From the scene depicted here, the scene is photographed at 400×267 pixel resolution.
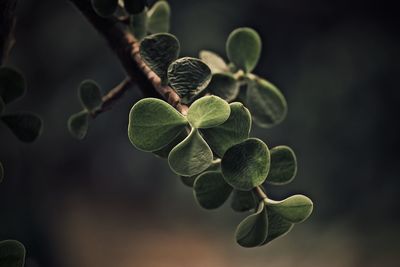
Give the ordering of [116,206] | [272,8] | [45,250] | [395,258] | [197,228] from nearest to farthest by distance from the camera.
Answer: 1. [395,258]
2. [45,250]
3. [197,228]
4. [116,206]
5. [272,8]

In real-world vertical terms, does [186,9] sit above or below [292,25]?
above

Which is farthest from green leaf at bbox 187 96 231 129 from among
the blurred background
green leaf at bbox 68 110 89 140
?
the blurred background

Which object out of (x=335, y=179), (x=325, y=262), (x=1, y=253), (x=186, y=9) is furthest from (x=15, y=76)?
(x=186, y=9)

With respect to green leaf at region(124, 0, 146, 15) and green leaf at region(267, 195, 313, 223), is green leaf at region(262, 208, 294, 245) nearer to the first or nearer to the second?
green leaf at region(267, 195, 313, 223)

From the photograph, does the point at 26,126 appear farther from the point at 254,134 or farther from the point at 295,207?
the point at 254,134

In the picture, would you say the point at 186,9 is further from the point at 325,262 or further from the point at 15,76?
the point at 15,76

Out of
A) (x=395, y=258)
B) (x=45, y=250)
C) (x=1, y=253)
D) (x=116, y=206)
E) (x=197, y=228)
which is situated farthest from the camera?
(x=116, y=206)

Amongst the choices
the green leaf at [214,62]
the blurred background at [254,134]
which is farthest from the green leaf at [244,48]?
the blurred background at [254,134]
